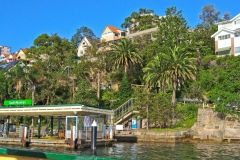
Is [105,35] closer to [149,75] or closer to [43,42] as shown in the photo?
[43,42]

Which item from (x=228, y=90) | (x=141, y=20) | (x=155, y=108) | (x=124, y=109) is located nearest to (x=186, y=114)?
(x=155, y=108)

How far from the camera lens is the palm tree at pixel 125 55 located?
191 ft

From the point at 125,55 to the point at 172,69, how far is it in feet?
40.6

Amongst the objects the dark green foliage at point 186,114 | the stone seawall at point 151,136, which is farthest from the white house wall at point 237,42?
the stone seawall at point 151,136

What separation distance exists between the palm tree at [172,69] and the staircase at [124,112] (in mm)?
6548

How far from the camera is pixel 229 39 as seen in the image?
63.8m

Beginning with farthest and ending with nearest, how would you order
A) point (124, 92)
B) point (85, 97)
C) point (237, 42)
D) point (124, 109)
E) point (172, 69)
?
point (237, 42) < point (124, 92) < point (85, 97) < point (172, 69) < point (124, 109)

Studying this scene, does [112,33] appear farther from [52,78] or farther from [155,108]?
[155,108]

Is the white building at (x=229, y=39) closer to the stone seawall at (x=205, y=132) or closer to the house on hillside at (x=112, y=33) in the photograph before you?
the stone seawall at (x=205, y=132)

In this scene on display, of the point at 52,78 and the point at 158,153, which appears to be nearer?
the point at 158,153

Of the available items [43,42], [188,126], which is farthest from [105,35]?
[188,126]

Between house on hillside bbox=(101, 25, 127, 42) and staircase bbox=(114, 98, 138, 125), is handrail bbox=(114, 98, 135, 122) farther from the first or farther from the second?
house on hillside bbox=(101, 25, 127, 42)

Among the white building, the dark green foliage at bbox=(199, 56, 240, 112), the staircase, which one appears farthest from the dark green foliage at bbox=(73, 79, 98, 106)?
the white building

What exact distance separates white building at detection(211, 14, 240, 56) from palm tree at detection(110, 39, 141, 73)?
20.1 metres
